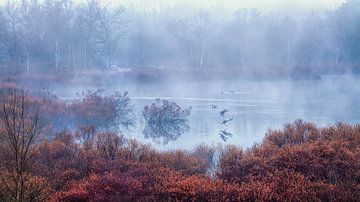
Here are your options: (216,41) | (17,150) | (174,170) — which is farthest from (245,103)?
(216,41)

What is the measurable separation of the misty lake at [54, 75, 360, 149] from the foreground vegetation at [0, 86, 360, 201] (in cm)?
524

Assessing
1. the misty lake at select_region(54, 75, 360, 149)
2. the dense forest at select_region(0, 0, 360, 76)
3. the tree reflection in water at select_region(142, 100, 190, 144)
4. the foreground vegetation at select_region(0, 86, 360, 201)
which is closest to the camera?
the foreground vegetation at select_region(0, 86, 360, 201)

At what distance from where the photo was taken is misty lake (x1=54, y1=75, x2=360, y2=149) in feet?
76.9

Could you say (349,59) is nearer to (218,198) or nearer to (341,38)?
(341,38)

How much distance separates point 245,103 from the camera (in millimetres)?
34188

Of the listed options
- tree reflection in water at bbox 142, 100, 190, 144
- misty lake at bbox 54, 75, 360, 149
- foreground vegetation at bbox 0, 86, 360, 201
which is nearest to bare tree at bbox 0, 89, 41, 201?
foreground vegetation at bbox 0, 86, 360, 201

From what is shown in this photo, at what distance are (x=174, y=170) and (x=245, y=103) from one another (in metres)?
21.7

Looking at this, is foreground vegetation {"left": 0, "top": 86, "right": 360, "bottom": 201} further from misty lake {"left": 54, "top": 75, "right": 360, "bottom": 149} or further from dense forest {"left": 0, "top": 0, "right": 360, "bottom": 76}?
dense forest {"left": 0, "top": 0, "right": 360, "bottom": 76}

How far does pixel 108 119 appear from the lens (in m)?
27.7

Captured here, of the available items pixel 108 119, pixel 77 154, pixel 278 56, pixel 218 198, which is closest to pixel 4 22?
pixel 108 119

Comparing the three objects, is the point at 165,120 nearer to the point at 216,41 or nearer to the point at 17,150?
the point at 17,150

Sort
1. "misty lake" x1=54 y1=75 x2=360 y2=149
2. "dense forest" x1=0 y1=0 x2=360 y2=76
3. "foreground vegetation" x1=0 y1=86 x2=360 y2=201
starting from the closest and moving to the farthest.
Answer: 1. "foreground vegetation" x1=0 y1=86 x2=360 y2=201
2. "misty lake" x1=54 y1=75 x2=360 y2=149
3. "dense forest" x1=0 y1=0 x2=360 y2=76

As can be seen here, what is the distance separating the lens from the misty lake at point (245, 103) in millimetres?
23438

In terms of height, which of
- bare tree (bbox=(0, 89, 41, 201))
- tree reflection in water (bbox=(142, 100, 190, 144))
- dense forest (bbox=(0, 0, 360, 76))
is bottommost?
tree reflection in water (bbox=(142, 100, 190, 144))
